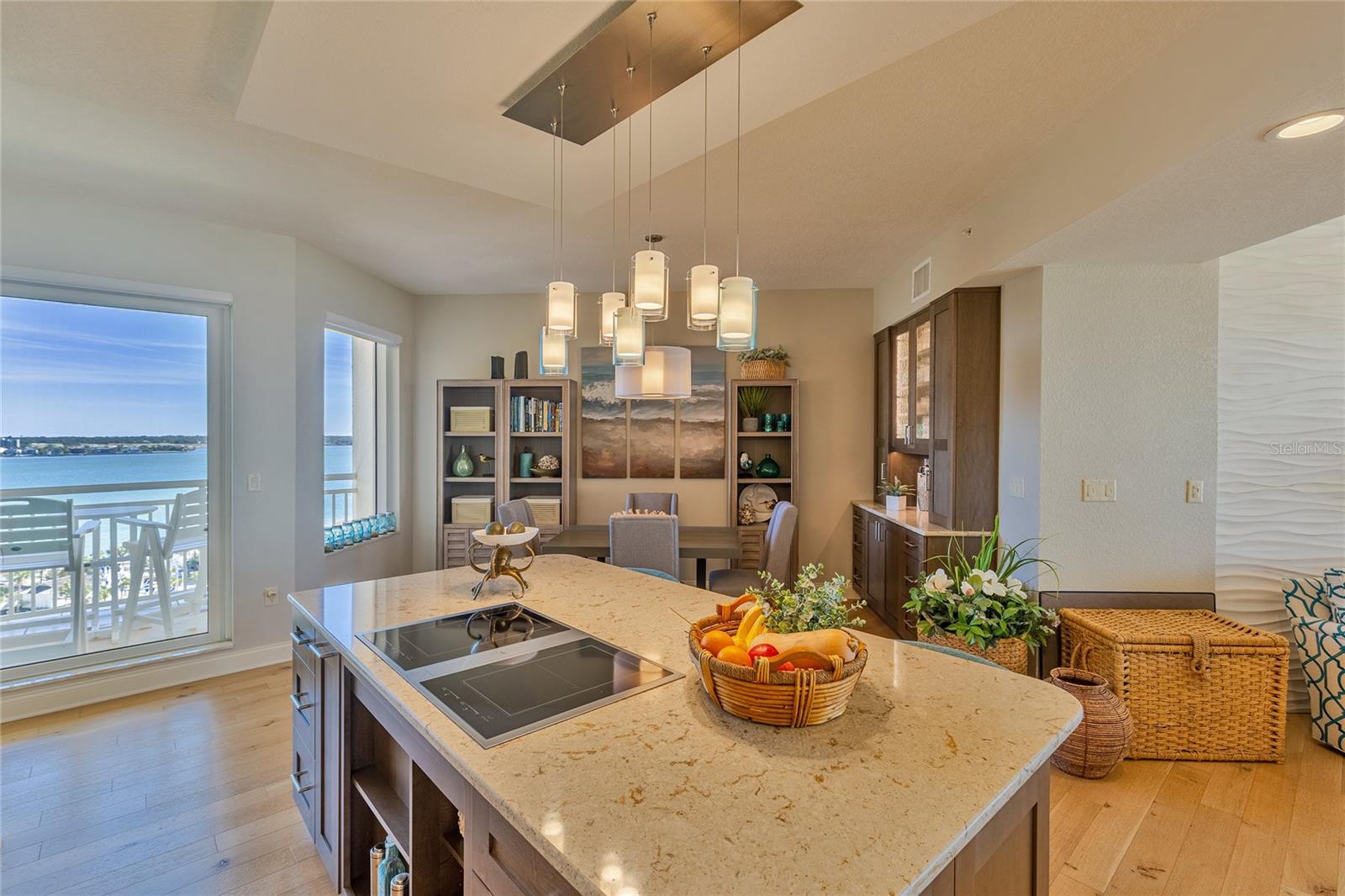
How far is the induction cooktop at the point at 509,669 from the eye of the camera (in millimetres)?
1193

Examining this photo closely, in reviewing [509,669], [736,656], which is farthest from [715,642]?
[509,669]

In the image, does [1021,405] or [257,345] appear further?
[257,345]

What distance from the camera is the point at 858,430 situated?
5.21 metres

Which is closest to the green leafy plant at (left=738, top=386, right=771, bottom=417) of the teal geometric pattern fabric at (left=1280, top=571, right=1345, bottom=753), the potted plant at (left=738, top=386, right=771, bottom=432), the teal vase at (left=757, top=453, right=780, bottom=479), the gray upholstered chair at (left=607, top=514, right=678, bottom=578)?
the potted plant at (left=738, top=386, right=771, bottom=432)

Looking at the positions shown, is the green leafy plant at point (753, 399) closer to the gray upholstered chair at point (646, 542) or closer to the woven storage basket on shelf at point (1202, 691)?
the gray upholstered chair at point (646, 542)

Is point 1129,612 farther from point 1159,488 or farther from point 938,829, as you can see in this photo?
point 938,829

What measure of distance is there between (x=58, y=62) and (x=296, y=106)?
0.97m

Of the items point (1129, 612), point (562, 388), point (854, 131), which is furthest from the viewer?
point (562, 388)

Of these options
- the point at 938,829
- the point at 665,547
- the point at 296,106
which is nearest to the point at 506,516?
the point at 665,547

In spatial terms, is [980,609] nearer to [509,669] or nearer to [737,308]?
[737,308]

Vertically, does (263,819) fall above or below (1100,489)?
below

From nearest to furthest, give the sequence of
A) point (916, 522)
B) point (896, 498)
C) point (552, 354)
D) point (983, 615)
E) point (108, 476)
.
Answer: point (552, 354) → point (983, 615) → point (108, 476) → point (916, 522) → point (896, 498)

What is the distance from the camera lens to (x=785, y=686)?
1.07m

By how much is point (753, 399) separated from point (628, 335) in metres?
3.10
